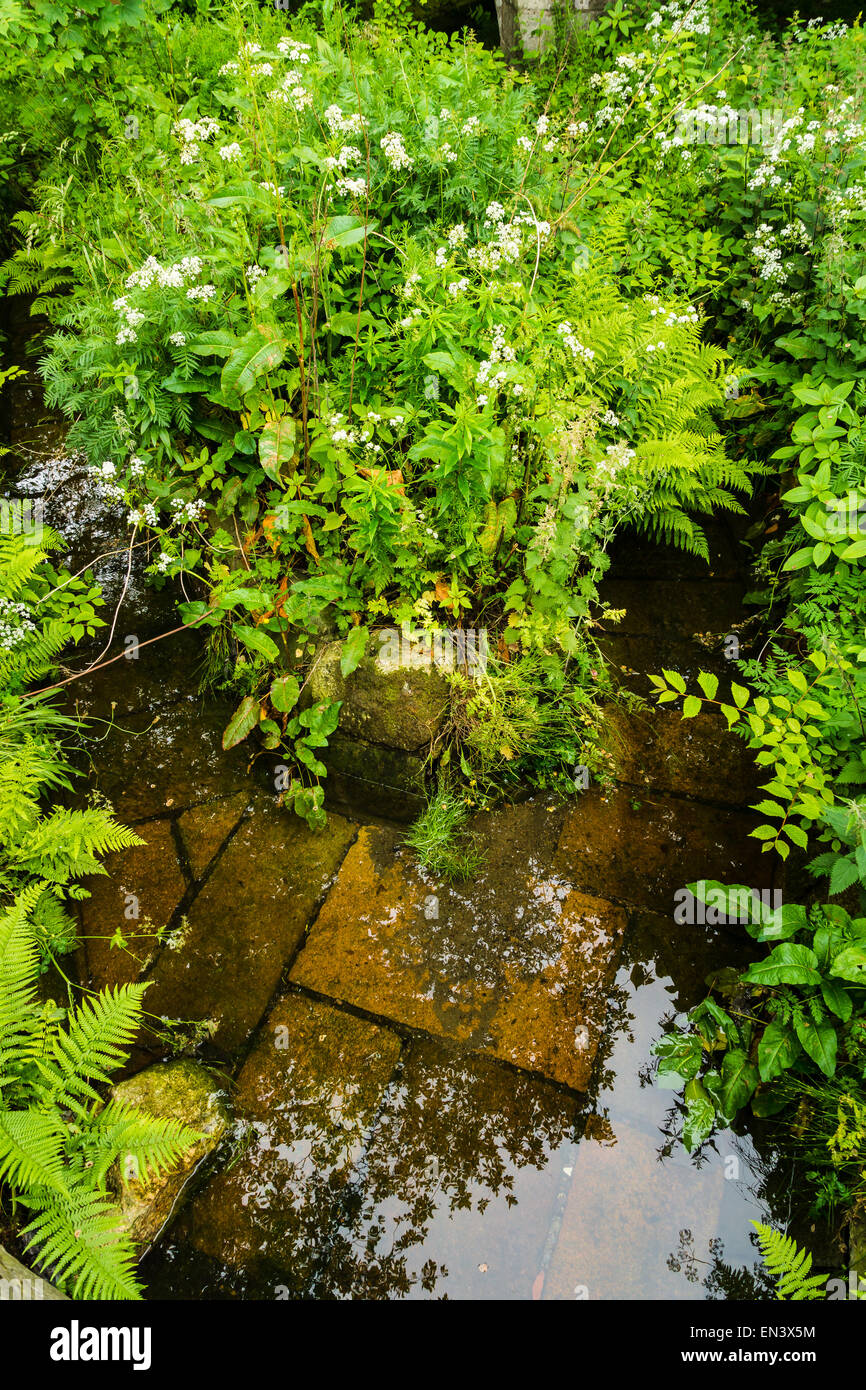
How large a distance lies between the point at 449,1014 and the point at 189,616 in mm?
1890

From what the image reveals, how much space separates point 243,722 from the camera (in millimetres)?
3016

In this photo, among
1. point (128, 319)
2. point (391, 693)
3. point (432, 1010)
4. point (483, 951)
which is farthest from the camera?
point (391, 693)

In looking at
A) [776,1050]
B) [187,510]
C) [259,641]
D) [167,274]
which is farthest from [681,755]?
[167,274]

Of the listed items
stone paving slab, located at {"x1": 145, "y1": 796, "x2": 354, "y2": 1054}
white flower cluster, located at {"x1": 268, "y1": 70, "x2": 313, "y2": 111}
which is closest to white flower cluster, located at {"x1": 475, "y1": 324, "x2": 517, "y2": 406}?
white flower cluster, located at {"x1": 268, "y1": 70, "x2": 313, "y2": 111}

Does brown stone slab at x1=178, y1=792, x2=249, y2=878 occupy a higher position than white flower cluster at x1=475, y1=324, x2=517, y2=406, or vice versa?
white flower cluster at x1=475, y1=324, x2=517, y2=406

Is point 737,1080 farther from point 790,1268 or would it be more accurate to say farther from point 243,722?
point 243,722

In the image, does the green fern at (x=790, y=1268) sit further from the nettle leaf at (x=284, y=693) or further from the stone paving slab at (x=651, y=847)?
the nettle leaf at (x=284, y=693)

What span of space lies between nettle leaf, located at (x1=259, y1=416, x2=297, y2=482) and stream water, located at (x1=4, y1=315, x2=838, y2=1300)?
1.11 meters

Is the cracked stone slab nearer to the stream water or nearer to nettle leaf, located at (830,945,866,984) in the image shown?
the stream water

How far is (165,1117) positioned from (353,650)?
5.61 ft

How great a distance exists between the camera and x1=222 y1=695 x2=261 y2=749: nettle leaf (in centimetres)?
300

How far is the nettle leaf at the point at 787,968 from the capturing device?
2211mm

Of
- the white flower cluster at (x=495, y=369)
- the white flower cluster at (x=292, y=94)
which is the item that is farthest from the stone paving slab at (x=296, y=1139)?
the white flower cluster at (x=292, y=94)

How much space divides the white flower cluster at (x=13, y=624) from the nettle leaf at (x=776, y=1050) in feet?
9.96
